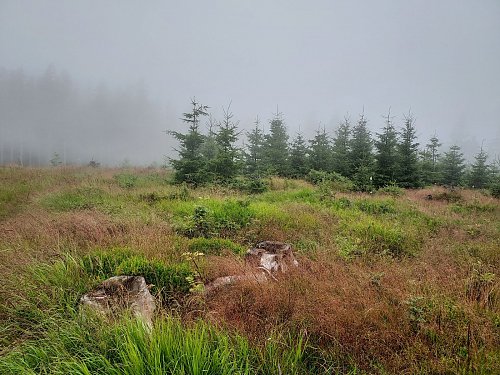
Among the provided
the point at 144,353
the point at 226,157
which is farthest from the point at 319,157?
the point at 144,353

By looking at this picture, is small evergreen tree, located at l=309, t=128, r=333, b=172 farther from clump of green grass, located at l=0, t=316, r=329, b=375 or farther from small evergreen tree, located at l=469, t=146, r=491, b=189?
clump of green grass, located at l=0, t=316, r=329, b=375

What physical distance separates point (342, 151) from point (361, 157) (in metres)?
1.98

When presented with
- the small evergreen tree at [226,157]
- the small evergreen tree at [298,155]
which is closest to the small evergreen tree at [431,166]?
the small evergreen tree at [298,155]

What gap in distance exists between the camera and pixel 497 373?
2197 mm

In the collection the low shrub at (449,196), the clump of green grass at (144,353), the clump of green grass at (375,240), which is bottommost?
the clump of green grass at (144,353)

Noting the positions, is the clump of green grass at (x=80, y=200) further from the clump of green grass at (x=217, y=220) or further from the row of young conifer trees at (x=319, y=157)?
the row of young conifer trees at (x=319, y=157)

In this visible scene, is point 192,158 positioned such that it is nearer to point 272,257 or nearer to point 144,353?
point 272,257

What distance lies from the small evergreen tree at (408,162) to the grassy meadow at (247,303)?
458 inches

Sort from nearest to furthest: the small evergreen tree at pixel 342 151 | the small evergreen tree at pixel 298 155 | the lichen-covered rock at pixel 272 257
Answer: the lichen-covered rock at pixel 272 257 < the small evergreen tree at pixel 342 151 < the small evergreen tree at pixel 298 155

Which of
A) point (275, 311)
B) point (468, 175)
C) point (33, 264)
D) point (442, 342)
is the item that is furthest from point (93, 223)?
point (468, 175)

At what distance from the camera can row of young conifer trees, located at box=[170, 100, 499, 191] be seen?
1664 cm

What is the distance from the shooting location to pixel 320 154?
2230 centimetres

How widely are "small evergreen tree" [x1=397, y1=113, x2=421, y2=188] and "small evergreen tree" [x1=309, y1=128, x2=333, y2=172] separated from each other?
210 inches

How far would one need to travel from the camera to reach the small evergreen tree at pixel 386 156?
18.6m
